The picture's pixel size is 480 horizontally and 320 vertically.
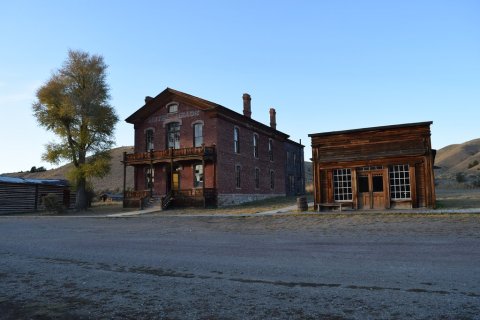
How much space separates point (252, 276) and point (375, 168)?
16.0m

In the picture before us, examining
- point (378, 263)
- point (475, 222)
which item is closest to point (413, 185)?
point (475, 222)

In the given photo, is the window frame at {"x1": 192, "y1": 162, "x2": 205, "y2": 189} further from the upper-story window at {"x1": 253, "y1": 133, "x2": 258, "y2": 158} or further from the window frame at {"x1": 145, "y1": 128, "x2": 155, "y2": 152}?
the upper-story window at {"x1": 253, "y1": 133, "x2": 258, "y2": 158}

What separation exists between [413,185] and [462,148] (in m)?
100

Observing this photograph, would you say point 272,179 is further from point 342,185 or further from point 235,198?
point 342,185

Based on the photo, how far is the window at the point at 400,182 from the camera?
20562 millimetres

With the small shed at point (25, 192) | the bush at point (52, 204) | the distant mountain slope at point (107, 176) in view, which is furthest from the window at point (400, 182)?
the distant mountain slope at point (107, 176)

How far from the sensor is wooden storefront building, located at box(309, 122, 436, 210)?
2023cm

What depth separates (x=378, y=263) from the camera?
7.82 meters

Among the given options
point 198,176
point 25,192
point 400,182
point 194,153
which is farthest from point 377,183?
point 25,192

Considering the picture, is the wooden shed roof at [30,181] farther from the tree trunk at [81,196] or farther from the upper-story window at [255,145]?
the upper-story window at [255,145]

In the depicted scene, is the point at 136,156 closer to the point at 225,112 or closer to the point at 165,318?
the point at 225,112

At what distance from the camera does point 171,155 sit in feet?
99.8

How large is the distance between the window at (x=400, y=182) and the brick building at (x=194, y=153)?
43.6 feet

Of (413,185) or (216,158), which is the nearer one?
(413,185)
